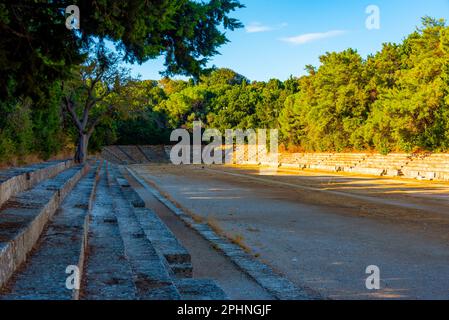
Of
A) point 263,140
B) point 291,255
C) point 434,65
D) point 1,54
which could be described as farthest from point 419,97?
point 263,140

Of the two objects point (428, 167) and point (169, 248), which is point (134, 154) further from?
point (169, 248)

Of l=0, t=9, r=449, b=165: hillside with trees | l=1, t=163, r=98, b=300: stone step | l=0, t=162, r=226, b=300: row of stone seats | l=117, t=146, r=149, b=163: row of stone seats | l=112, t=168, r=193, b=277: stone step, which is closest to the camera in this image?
l=1, t=163, r=98, b=300: stone step

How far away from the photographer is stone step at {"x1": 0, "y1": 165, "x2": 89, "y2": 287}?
11.3 feet

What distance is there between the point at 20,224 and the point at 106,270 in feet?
3.36

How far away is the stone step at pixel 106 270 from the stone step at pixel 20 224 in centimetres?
59

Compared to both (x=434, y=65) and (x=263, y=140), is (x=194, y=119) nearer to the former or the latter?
(x=263, y=140)

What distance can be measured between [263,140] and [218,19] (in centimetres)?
6342

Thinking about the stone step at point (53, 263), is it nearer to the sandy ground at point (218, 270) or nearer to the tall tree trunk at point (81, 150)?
the sandy ground at point (218, 270)

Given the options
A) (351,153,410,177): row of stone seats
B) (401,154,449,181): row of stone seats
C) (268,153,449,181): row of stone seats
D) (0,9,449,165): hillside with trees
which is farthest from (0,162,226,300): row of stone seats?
(351,153,410,177): row of stone seats

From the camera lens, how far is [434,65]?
1235 inches

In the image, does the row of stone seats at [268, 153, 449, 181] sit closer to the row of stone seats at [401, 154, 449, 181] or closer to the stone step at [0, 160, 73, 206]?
the row of stone seats at [401, 154, 449, 181]

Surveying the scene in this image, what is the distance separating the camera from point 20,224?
444 cm

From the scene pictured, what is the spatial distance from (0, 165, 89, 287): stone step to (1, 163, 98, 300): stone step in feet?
0.29

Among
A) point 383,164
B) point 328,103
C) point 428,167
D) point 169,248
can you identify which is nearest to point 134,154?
point 328,103
